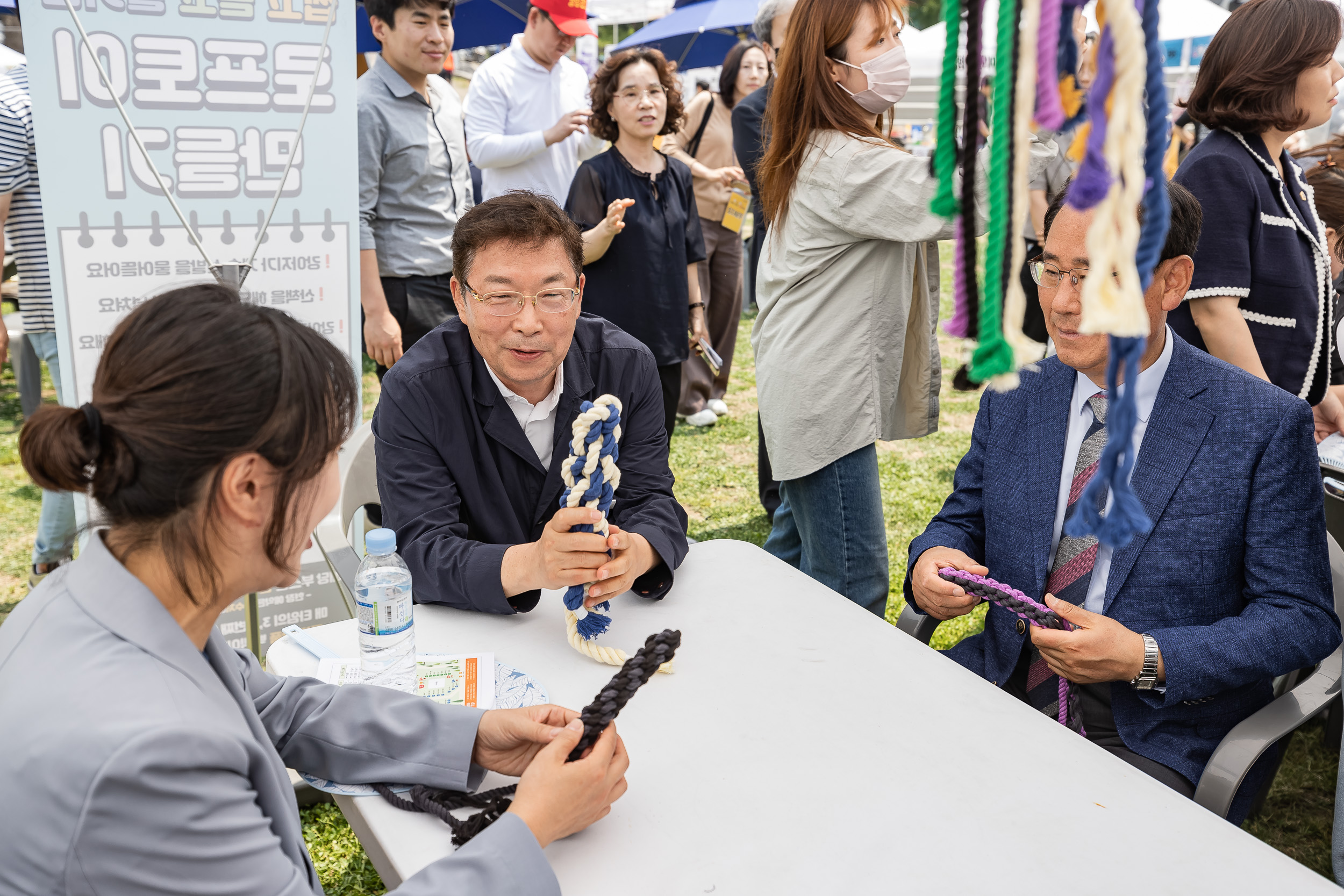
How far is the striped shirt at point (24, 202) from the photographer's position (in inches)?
117

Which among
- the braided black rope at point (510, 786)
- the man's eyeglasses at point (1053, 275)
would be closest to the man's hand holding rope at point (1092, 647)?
the man's eyeglasses at point (1053, 275)

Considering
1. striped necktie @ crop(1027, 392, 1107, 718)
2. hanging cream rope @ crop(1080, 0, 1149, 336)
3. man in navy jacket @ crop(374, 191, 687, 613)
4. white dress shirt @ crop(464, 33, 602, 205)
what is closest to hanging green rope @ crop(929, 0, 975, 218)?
hanging cream rope @ crop(1080, 0, 1149, 336)

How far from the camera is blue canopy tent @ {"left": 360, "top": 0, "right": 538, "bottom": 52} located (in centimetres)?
794

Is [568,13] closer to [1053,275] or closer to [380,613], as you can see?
[1053,275]

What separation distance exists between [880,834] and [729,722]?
295mm

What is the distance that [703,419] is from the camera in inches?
222

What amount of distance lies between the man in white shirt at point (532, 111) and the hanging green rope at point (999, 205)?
3434 mm

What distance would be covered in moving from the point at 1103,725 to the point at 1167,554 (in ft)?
1.13

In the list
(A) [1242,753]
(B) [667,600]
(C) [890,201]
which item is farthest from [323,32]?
(A) [1242,753]

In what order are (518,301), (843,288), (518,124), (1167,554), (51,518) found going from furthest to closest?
(518,124) → (51,518) → (843,288) → (518,301) → (1167,554)

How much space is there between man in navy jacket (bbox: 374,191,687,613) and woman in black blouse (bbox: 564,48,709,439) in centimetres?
157

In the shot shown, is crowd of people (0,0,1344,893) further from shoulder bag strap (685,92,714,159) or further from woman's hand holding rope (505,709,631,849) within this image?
shoulder bag strap (685,92,714,159)

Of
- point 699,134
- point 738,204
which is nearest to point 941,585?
point 738,204

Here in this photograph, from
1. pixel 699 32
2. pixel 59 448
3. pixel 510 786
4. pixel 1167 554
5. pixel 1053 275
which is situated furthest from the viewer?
pixel 699 32
